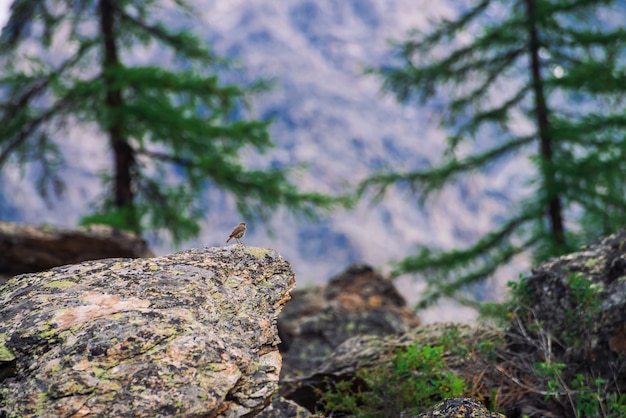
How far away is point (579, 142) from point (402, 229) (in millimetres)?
115128

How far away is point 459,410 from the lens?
3012 millimetres

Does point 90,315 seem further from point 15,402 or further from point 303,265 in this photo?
point 303,265

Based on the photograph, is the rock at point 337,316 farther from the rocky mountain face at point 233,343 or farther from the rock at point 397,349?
the rocky mountain face at point 233,343

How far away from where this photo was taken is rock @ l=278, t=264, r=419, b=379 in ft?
22.6

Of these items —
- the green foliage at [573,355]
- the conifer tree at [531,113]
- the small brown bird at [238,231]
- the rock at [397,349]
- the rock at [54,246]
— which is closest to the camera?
the green foliage at [573,355]

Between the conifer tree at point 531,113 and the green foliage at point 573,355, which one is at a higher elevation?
the conifer tree at point 531,113

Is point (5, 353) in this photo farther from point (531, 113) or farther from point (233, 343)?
point (531, 113)

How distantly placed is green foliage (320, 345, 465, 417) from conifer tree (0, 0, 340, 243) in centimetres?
737

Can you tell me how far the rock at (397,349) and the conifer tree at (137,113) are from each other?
6.86 meters

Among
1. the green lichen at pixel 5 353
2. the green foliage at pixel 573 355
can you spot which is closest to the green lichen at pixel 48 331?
the green lichen at pixel 5 353

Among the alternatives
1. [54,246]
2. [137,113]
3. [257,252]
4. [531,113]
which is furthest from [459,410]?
[531,113]

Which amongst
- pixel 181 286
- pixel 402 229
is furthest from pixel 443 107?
pixel 402 229

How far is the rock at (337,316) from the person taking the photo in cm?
689

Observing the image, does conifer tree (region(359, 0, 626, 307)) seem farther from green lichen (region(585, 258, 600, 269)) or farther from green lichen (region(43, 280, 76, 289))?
green lichen (region(43, 280, 76, 289))
